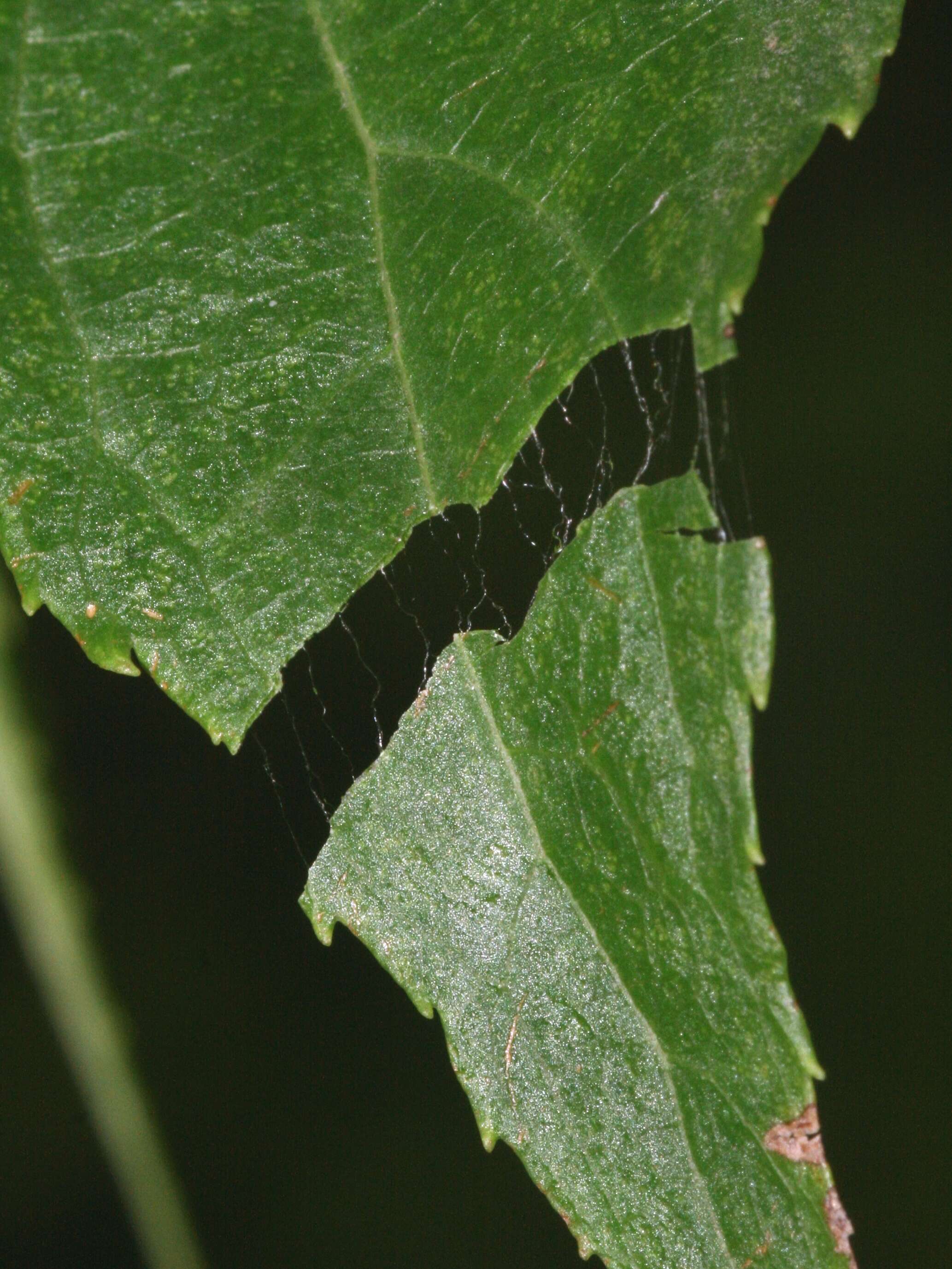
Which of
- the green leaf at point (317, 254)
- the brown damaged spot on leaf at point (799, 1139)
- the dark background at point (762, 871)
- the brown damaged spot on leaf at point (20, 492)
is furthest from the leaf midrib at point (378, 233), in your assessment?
the dark background at point (762, 871)

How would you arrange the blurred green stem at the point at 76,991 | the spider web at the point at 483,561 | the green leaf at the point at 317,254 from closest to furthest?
1. the green leaf at the point at 317,254
2. the spider web at the point at 483,561
3. the blurred green stem at the point at 76,991

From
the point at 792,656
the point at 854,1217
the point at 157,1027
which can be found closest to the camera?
the point at 157,1027

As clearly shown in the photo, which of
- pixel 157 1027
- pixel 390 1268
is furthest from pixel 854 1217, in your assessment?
pixel 157 1027

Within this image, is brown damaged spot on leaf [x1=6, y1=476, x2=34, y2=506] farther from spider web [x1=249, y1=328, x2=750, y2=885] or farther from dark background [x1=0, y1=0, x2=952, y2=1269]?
dark background [x1=0, y1=0, x2=952, y2=1269]

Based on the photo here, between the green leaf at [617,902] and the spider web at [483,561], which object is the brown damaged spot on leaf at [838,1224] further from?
the spider web at [483,561]

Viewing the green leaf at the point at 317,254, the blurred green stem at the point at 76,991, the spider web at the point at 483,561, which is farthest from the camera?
the blurred green stem at the point at 76,991

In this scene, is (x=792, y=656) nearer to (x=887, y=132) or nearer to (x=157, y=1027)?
(x=887, y=132)

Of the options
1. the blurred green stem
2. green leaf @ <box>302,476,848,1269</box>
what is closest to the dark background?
the blurred green stem

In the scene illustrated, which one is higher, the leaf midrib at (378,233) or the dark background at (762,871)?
the leaf midrib at (378,233)
